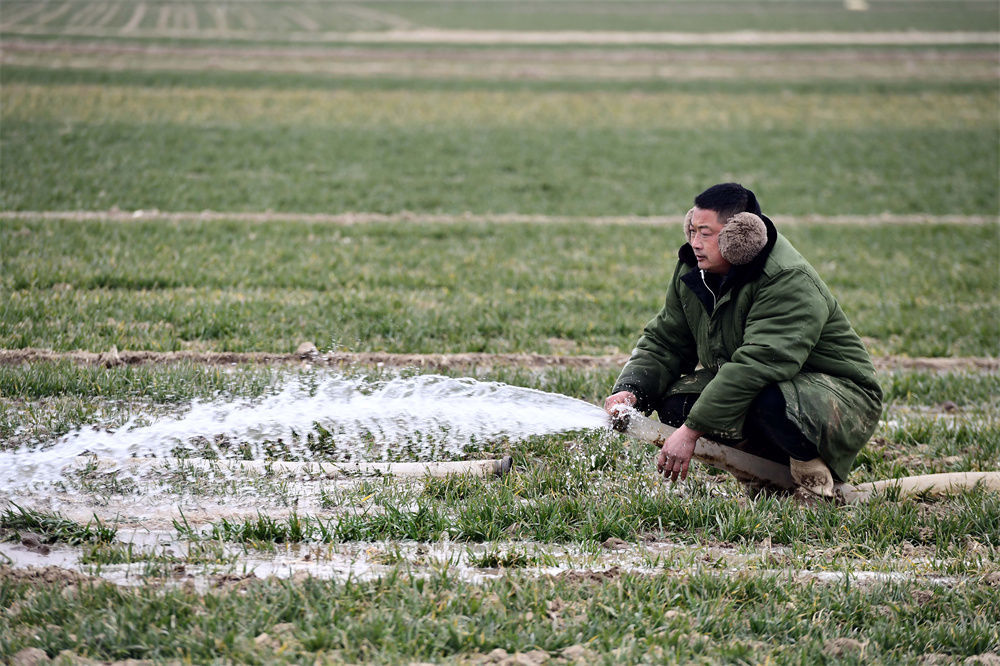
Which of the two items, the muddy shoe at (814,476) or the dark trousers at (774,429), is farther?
the muddy shoe at (814,476)

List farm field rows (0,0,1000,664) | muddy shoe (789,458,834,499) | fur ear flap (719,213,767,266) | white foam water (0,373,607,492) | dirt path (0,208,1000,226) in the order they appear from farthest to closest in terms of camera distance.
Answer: dirt path (0,208,1000,226)
white foam water (0,373,607,492)
muddy shoe (789,458,834,499)
fur ear flap (719,213,767,266)
farm field rows (0,0,1000,664)

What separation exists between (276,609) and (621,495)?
1.86 m

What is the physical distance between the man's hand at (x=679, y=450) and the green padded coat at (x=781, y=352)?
57 mm

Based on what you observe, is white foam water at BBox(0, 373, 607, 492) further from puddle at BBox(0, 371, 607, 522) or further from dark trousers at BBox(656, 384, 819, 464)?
dark trousers at BBox(656, 384, 819, 464)

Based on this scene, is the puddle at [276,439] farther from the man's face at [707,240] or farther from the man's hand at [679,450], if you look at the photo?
the man's face at [707,240]

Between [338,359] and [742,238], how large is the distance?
11.1 ft

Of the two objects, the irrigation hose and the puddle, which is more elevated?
the irrigation hose

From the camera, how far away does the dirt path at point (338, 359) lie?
6.32 m

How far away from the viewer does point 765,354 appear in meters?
4.10

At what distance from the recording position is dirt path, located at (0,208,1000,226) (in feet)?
35.3

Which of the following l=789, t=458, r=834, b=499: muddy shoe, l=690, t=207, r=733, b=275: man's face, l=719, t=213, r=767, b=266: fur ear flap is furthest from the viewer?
l=789, t=458, r=834, b=499: muddy shoe

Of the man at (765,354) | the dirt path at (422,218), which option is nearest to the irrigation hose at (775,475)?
the man at (765,354)

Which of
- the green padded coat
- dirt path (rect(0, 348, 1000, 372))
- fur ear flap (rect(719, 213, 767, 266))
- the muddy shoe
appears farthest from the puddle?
fur ear flap (rect(719, 213, 767, 266))

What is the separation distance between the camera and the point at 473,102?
23.6 m
